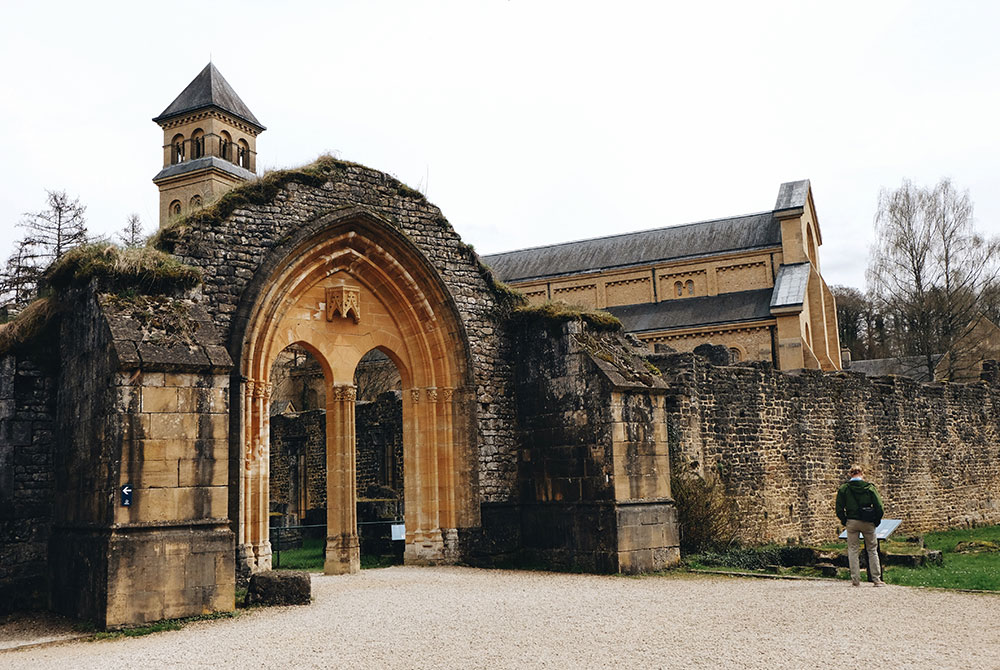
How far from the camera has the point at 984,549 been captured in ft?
47.4

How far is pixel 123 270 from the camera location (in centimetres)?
932

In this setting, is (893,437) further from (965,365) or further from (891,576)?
(965,365)

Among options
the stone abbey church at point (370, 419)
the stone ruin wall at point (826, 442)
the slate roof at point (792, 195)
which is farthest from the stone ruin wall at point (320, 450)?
the slate roof at point (792, 195)

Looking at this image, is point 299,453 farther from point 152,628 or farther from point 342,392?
point 152,628

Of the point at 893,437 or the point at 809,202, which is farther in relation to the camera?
the point at 809,202

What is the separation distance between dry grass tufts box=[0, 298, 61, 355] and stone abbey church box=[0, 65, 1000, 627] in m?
0.02

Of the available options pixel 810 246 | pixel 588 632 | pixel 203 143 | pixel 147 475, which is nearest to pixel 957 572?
pixel 588 632

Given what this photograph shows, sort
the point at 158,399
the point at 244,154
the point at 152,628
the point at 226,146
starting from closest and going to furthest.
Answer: the point at 152,628 → the point at 158,399 → the point at 226,146 → the point at 244,154

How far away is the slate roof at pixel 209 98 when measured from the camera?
42.0 meters

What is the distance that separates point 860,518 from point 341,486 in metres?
6.42

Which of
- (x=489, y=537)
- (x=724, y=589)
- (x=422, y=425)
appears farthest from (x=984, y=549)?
(x=422, y=425)

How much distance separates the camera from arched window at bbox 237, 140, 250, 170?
43.3 meters

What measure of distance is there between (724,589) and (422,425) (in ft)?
15.9

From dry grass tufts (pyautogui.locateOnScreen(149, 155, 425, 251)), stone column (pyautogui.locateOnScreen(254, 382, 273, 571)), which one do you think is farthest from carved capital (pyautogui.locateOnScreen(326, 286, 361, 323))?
stone column (pyautogui.locateOnScreen(254, 382, 273, 571))
